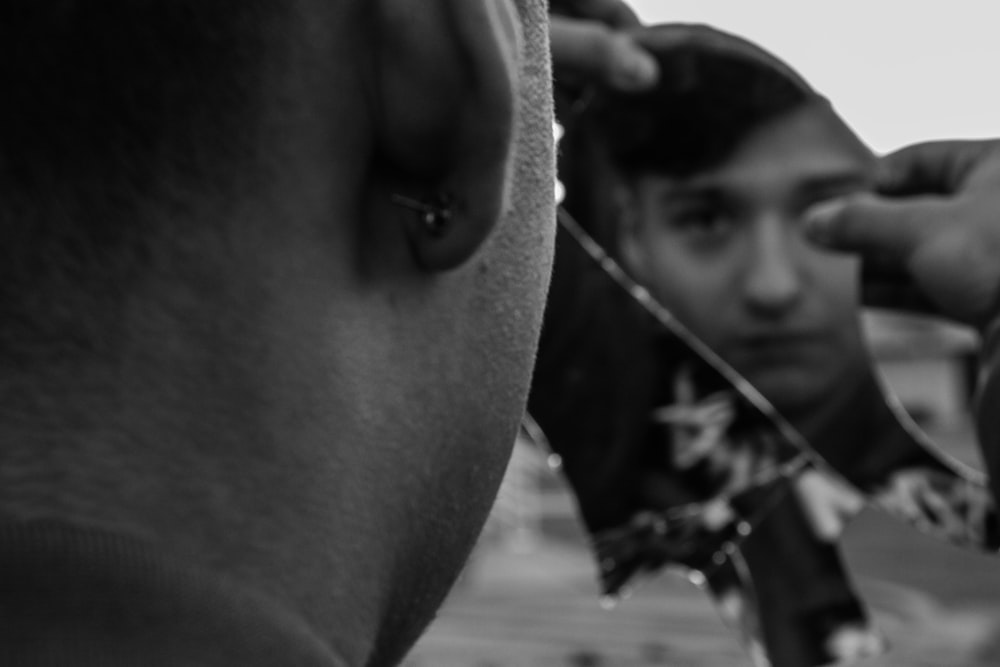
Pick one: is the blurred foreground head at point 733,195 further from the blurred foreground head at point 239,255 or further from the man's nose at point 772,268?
the blurred foreground head at point 239,255

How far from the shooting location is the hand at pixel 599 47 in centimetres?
231

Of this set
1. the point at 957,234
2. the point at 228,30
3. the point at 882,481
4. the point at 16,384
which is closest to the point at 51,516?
the point at 16,384

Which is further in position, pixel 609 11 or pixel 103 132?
pixel 609 11

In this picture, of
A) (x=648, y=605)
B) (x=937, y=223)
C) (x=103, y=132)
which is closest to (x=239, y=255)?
(x=103, y=132)

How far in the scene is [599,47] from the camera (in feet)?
7.61

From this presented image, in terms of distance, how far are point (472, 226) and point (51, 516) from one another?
154mm

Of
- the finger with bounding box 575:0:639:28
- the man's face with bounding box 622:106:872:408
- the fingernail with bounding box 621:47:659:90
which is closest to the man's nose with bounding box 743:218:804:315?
the man's face with bounding box 622:106:872:408

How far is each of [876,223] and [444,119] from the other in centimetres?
192

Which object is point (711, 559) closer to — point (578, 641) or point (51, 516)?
point (578, 641)

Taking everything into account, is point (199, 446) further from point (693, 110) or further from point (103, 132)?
point (693, 110)

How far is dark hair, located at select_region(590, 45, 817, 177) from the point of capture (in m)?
2.28

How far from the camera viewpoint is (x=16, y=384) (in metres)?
0.41

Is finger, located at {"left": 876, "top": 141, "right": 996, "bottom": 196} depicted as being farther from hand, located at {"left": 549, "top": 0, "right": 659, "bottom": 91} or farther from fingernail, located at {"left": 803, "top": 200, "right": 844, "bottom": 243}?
hand, located at {"left": 549, "top": 0, "right": 659, "bottom": 91}

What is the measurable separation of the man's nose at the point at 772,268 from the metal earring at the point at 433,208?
191cm
